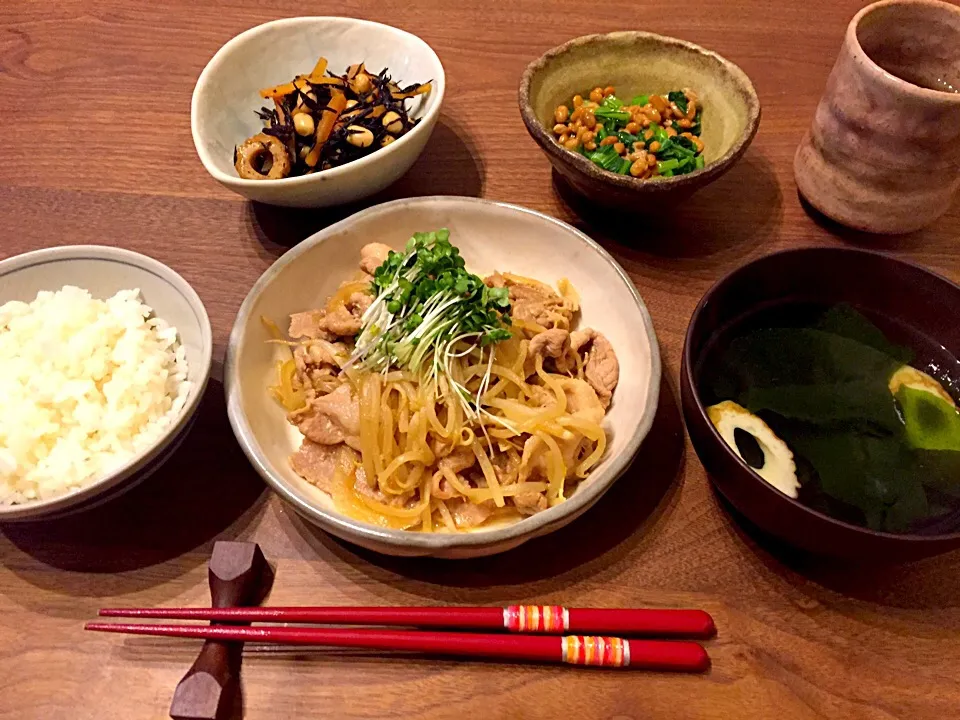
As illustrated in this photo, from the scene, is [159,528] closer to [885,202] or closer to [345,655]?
[345,655]

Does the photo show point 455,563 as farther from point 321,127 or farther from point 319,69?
point 319,69

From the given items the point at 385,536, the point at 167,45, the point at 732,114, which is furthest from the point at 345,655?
the point at 167,45

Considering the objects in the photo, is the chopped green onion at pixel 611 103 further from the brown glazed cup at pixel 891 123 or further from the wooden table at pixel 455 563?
the brown glazed cup at pixel 891 123

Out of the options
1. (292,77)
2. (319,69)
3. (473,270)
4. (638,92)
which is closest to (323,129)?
(319,69)

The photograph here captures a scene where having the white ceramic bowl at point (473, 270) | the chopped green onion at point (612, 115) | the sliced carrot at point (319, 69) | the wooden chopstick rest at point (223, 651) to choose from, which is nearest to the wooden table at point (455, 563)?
the wooden chopstick rest at point (223, 651)

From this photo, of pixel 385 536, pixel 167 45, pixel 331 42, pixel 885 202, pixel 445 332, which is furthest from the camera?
pixel 167 45

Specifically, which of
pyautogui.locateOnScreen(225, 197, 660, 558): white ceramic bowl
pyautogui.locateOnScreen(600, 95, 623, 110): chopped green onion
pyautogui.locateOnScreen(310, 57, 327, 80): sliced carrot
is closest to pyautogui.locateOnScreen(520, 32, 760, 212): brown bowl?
pyautogui.locateOnScreen(600, 95, 623, 110): chopped green onion

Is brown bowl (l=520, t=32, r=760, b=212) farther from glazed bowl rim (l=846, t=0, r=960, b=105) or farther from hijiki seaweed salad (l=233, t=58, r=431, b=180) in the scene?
hijiki seaweed salad (l=233, t=58, r=431, b=180)
